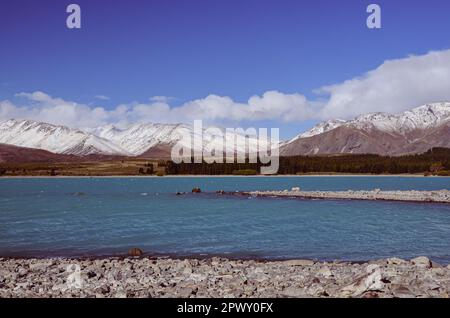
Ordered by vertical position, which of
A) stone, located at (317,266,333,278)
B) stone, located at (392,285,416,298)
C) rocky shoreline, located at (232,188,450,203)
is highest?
stone, located at (392,285,416,298)

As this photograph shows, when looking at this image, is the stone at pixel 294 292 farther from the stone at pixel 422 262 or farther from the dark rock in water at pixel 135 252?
the dark rock in water at pixel 135 252

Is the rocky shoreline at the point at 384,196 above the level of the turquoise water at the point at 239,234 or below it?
below

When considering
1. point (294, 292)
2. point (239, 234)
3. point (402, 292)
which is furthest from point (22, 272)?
point (239, 234)

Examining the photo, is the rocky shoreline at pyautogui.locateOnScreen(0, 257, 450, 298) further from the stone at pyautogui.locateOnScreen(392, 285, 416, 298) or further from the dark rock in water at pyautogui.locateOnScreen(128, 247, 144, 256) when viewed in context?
the dark rock in water at pyautogui.locateOnScreen(128, 247, 144, 256)

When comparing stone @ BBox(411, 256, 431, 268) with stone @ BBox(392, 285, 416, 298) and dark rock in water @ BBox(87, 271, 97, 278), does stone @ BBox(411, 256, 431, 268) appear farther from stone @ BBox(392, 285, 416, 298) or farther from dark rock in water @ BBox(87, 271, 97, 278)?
dark rock in water @ BBox(87, 271, 97, 278)

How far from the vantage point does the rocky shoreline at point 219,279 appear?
1609 cm

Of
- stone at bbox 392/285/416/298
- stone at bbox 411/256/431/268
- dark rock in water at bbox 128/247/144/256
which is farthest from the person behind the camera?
dark rock in water at bbox 128/247/144/256

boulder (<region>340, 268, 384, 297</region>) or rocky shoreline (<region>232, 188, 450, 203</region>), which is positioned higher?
boulder (<region>340, 268, 384, 297</region>)

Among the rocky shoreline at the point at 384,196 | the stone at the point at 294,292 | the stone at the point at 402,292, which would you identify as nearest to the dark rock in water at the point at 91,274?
the stone at the point at 294,292

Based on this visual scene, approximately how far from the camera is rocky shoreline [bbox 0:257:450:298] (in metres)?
16.1

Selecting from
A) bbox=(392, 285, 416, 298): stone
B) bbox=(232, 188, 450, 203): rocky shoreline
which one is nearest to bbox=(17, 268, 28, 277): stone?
bbox=(392, 285, 416, 298): stone

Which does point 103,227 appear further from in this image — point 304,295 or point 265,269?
point 304,295

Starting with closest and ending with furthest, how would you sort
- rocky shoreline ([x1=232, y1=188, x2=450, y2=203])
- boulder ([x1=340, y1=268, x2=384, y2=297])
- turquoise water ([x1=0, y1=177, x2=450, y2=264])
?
boulder ([x1=340, y1=268, x2=384, y2=297]) → turquoise water ([x1=0, y1=177, x2=450, y2=264]) → rocky shoreline ([x1=232, y1=188, x2=450, y2=203])

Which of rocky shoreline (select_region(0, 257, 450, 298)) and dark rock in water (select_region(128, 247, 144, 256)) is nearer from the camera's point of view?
rocky shoreline (select_region(0, 257, 450, 298))
